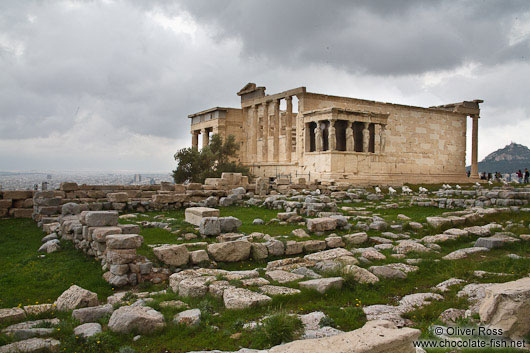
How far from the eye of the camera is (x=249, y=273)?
6.86 metres

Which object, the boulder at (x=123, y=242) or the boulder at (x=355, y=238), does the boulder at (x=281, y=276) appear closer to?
the boulder at (x=123, y=242)

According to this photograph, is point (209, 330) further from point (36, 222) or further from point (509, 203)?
point (509, 203)

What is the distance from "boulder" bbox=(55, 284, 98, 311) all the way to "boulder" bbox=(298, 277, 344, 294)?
312cm

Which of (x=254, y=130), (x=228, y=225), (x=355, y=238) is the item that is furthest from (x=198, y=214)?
(x=254, y=130)

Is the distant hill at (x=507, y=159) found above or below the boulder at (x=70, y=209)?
above

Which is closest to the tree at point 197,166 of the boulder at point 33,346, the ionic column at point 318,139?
the ionic column at point 318,139

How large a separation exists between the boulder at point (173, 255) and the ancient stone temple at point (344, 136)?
18.0 m

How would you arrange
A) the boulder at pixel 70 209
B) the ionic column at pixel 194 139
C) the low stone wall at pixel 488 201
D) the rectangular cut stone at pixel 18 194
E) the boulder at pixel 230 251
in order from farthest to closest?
1. the ionic column at pixel 194 139
2. the rectangular cut stone at pixel 18 194
3. the low stone wall at pixel 488 201
4. the boulder at pixel 70 209
5. the boulder at pixel 230 251

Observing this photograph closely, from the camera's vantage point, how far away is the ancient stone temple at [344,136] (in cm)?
2686

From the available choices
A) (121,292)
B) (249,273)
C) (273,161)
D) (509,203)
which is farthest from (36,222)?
(273,161)

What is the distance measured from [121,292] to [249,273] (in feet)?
7.32

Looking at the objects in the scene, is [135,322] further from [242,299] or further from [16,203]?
[16,203]

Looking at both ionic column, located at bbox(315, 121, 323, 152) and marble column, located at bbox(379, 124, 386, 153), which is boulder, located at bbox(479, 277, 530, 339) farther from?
marble column, located at bbox(379, 124, 386, 153)

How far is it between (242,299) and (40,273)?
4.65 metres
